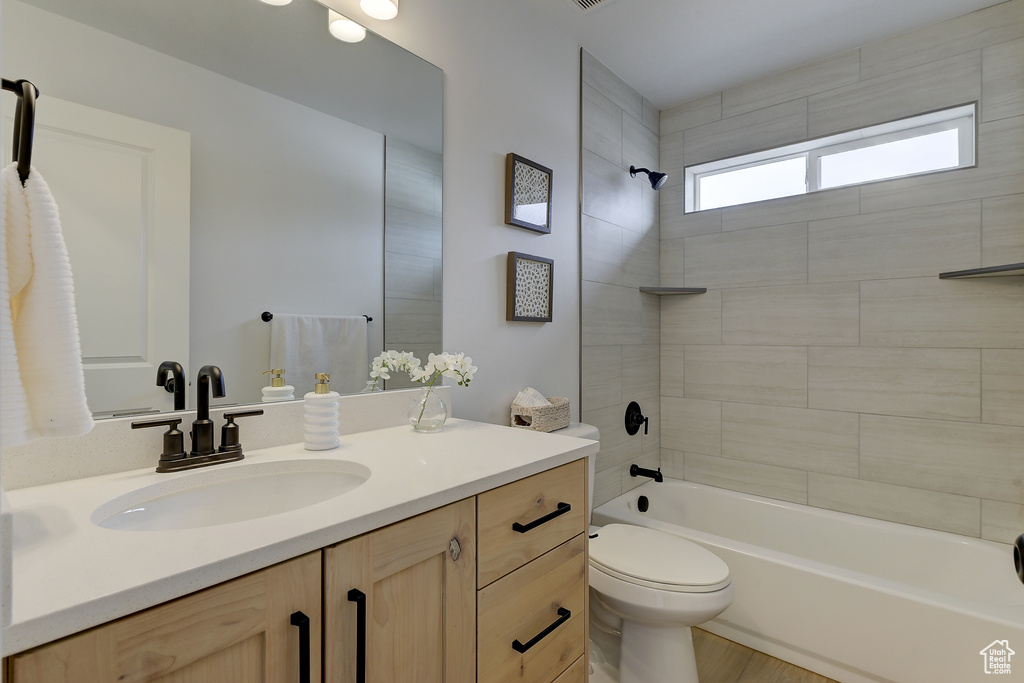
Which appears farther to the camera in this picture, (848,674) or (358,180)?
(848,674)

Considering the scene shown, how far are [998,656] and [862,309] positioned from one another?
137cm

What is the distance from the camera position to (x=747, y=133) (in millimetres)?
2662

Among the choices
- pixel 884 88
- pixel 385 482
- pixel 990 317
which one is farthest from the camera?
pixel 884 88

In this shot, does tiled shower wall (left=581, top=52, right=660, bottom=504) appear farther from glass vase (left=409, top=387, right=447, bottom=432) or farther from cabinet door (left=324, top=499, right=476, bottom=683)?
cabinet door (left=324, top=499, right=476, bottom=683)

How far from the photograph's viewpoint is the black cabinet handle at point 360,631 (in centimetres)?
Answer: 75

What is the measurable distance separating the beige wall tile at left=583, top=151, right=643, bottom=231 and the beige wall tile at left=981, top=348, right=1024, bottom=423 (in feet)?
5.24

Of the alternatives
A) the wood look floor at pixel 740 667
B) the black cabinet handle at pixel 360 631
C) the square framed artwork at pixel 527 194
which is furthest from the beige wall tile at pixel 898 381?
the black cabinet handle at pixel 360 631

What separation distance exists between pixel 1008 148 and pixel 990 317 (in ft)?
2.20

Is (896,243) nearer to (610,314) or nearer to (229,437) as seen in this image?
(610,314)

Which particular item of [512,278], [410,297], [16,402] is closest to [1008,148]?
[512,278]

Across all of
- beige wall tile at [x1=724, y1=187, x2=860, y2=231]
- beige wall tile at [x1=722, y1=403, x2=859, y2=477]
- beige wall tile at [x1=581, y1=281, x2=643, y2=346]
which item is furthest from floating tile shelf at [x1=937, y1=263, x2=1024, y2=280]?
beige wall tile at [x1=581, y1=281, x2=643, y2=346]

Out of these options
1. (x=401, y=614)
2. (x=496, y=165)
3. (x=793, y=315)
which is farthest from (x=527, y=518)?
(x=793, y=315)

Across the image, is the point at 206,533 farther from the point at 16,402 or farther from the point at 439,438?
the point at 439,438

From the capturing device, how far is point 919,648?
1.62 m
